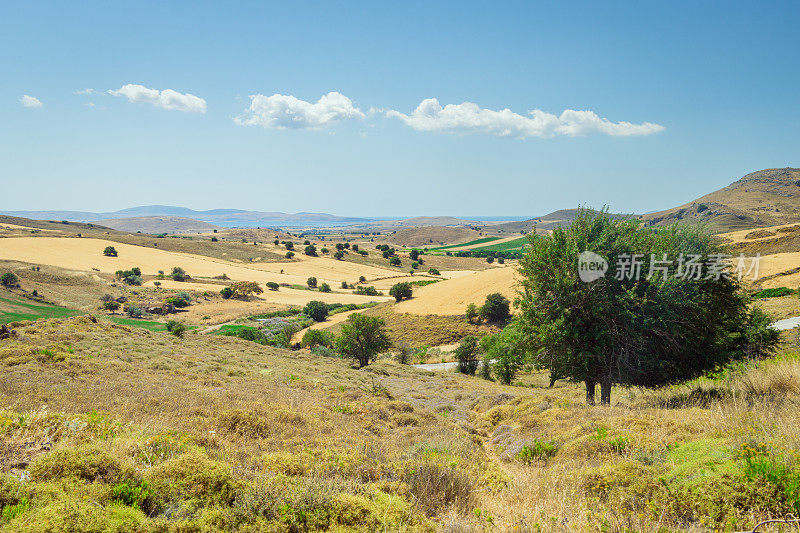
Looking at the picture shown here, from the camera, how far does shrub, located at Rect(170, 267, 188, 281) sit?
73238 millimetres

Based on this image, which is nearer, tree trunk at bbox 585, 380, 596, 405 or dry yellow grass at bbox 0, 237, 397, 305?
tree trunk at bbox 585, 380, 596, 405

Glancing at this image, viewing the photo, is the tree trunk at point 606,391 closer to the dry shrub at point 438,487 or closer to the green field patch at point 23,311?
the dry shrub at point 438,487

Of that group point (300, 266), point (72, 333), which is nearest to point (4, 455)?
point (72, 333)

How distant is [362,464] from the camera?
6.38m

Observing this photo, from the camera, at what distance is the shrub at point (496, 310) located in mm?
42250

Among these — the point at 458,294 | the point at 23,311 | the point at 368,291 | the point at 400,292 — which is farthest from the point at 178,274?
the point at 458,294

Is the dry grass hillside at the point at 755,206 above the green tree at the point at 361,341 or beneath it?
above

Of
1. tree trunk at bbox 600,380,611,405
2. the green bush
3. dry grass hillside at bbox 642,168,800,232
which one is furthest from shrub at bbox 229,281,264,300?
dry grass hillside at bbox 642,168,800,232

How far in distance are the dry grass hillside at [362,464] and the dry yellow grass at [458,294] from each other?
120 feet

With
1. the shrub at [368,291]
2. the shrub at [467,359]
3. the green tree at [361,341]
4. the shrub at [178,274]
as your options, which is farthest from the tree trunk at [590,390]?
the shrub at [178,274]

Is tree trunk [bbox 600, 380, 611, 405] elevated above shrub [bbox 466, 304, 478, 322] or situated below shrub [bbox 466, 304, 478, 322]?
above

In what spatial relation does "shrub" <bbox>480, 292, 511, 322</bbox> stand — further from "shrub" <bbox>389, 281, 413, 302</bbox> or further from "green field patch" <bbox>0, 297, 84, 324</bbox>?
"green field patch" <bbox>0, 297, 84, 324</bbox>

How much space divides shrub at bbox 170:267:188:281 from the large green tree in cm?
7435

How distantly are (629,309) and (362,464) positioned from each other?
10711 millimetres
